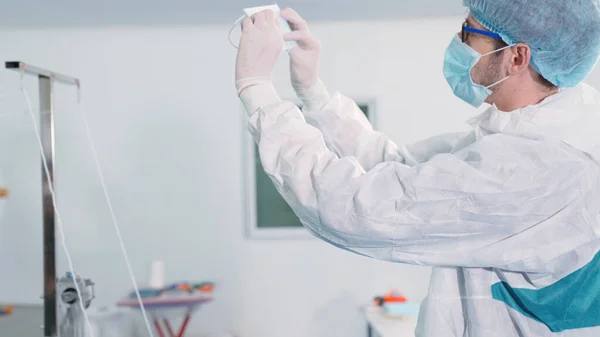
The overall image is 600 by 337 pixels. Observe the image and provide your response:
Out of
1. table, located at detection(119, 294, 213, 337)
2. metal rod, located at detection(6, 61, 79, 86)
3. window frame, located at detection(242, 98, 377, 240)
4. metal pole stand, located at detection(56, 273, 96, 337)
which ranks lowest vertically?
table, located at detection(119, 294, 213, 337)

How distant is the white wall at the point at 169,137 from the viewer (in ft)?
7.88

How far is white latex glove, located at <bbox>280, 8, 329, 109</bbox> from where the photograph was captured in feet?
3.56

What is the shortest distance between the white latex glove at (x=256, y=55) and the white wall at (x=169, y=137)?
56.5 inches

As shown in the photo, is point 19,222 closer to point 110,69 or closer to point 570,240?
point 110,69

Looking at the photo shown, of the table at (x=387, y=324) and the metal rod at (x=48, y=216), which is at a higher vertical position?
the metal rod at (x=48, y=216)

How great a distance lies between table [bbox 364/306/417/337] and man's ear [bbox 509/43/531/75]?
120cm

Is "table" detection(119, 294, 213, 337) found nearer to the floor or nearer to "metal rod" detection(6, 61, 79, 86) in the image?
the floor

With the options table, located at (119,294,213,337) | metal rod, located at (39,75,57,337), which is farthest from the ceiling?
table, located at (119,294,213,337)

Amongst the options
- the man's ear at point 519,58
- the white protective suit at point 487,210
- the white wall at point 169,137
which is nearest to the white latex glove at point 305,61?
the white protective suit at point 487,210

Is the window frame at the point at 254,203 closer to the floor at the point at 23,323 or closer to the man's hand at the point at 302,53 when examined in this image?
the floor at the point at 23,323

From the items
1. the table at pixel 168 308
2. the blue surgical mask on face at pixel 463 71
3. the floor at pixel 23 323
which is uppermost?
the blue surgical mask on face at pixel 463 71

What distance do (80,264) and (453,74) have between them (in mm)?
1974

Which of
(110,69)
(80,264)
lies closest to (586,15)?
(110,69)

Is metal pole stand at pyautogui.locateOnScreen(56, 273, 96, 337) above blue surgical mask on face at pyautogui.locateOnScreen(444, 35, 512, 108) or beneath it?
beneath
